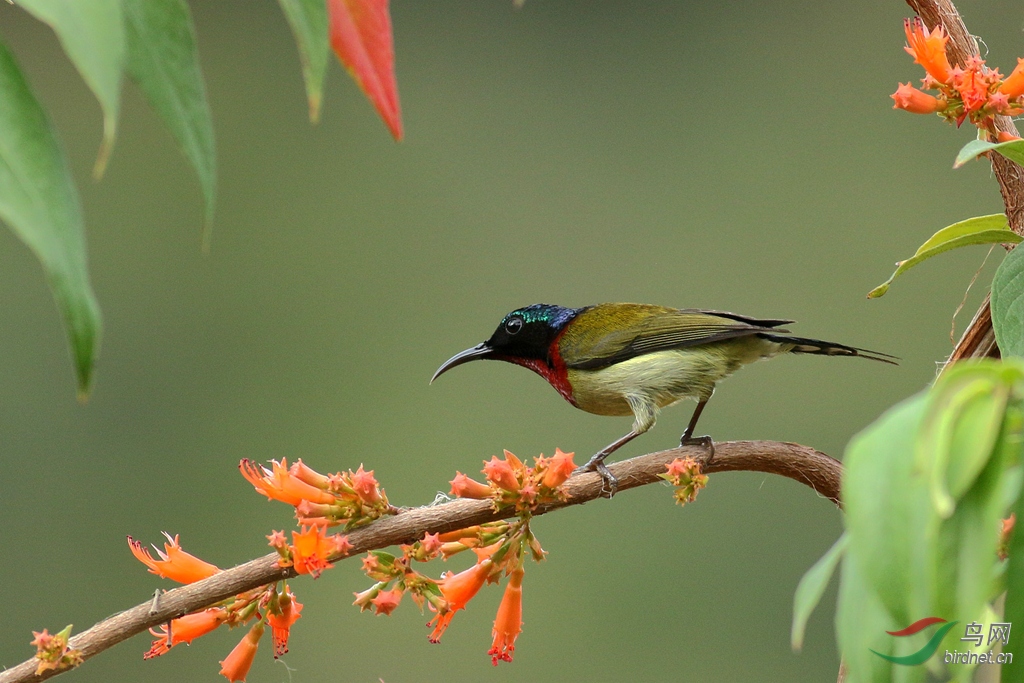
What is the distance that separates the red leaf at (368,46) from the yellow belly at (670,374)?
1138mm

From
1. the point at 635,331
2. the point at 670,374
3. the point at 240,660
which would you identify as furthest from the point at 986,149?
the point at 635,331

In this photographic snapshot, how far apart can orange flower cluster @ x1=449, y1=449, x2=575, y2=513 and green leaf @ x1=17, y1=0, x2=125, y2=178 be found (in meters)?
0.51

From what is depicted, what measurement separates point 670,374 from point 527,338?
273 millimetres

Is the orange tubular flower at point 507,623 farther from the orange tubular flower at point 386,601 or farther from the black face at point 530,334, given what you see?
the black face at point 530,334

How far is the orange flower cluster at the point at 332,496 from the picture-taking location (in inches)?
32.5

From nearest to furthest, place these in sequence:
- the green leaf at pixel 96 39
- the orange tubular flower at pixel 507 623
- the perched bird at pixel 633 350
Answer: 1. the green leaf at pixel 96 39
2. the orange tubular flower at pixel 507 623
3. the perched bird at pixel 633 350

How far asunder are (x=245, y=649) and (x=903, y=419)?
686 mm

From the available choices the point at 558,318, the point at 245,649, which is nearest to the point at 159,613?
the point at 245,649

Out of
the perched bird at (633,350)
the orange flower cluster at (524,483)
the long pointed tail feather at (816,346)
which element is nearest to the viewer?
the orange flower cluster at (524,483)

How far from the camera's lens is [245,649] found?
0.91 meters

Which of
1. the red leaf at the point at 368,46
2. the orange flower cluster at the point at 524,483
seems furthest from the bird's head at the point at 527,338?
the red leaf at the point at 368,46

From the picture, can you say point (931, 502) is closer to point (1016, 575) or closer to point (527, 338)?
point (1016, 575)

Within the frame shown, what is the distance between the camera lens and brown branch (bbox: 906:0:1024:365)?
0.89 m

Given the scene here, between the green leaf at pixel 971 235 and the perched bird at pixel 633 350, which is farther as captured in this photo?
the perched bird at pixel 633 350
